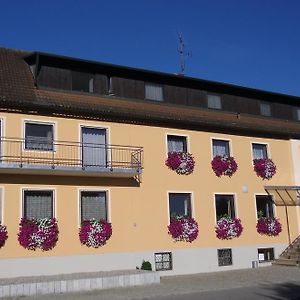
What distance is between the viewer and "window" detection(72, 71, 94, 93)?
19.4 m

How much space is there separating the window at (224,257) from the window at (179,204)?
2222 millimetres

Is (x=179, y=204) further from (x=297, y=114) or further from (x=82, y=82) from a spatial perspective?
(x=297, y=114)

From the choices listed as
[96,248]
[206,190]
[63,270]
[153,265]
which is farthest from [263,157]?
[63,270]

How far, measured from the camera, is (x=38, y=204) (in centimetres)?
1670

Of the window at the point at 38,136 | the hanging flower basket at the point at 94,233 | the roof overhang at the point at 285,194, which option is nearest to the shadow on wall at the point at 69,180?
the window at the point at 38,136

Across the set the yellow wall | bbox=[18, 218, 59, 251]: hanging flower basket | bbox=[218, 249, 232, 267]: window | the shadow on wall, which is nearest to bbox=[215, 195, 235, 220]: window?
the yellow wall

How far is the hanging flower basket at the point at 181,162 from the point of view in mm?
19328

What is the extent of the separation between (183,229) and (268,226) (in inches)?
185

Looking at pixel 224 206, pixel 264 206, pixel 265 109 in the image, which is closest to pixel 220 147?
pixel 224 206

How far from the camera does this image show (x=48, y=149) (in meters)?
17.1

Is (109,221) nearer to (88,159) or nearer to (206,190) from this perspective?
(88,159)

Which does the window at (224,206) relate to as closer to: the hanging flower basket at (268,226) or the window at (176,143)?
the hanging flower basket at (268,226)

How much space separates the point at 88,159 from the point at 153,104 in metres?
4.63

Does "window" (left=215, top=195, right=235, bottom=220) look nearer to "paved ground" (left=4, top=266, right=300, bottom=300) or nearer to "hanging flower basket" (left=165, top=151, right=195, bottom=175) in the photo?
"hanging flower basket" (left=165, top=151, right=195, bottom=175)
